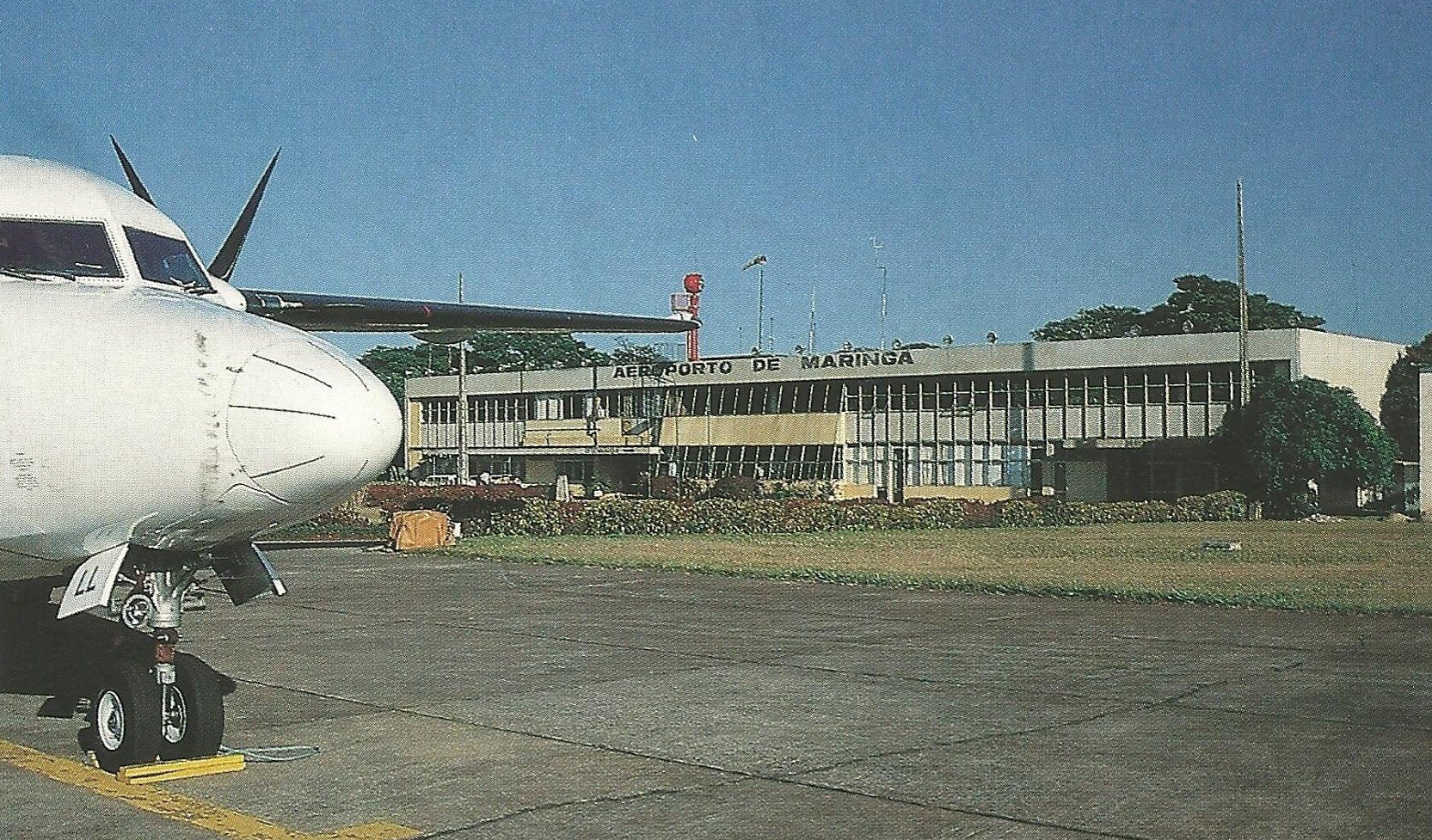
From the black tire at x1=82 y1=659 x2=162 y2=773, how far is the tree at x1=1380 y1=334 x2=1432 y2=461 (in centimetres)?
5339

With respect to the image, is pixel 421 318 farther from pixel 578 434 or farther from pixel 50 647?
pixel 578 434

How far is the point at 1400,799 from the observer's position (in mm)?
7195

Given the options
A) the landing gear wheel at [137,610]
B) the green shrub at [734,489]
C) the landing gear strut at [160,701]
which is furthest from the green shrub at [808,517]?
the landing gear wheel at [137,610]

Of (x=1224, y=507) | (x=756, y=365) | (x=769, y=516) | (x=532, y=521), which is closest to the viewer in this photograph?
(x=532, y=521)

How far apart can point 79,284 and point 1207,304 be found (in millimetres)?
80881

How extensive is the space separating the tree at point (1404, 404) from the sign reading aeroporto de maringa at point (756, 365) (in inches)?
727

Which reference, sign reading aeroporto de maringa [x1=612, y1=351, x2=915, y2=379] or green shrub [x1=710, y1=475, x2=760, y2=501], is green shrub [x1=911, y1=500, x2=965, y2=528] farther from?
sign reading aeroporto de maringa [x1=612, y1=351, x2=915, y2=379]

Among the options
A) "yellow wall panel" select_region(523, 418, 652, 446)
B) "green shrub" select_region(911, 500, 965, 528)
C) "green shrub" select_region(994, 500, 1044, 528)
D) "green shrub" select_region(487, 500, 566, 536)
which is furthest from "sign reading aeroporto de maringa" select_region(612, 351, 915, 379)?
"green shrub" select_region(487, 500, 566, 536)

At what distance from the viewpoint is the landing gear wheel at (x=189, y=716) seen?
7.82 metres

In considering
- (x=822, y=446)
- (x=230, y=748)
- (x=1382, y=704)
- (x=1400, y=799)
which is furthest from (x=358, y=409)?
(x=822, y=446)

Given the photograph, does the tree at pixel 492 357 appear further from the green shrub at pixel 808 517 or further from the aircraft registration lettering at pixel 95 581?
the aircraft registration lettering at pixel 95 581

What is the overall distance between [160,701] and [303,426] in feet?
6.92

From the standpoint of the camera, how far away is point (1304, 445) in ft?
144

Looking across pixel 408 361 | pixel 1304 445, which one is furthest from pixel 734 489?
pixel 408 361
